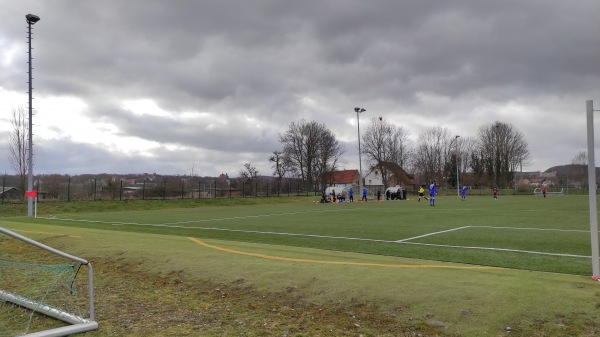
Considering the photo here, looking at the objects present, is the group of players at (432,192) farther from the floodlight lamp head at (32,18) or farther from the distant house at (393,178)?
the distant house at (393,178)

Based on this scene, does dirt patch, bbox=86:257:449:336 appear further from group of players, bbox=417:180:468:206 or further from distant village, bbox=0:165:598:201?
distant village, bbox=0:165:598:201

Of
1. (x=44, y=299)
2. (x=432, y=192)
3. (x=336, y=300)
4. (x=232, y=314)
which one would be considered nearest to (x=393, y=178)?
(x=432, y=192)

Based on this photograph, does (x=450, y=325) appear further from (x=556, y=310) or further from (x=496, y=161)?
(x=496, y=161)

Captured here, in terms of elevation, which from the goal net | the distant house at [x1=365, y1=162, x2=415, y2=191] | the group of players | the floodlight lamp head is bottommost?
the goal net

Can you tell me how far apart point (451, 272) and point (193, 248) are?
6.22m

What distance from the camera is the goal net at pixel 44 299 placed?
5.23 m

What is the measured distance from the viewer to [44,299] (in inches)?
268

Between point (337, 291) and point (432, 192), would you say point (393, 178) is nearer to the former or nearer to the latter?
point (432, 192)

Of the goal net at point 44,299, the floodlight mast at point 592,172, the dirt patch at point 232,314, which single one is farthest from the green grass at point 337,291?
the floodlight mast at point 592,172

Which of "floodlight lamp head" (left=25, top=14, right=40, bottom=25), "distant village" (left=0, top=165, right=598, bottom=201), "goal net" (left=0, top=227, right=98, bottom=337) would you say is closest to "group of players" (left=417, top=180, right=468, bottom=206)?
"distant village" (left=0, top=165, right=598, bottom=201)

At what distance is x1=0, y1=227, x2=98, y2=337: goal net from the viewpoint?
206 inches

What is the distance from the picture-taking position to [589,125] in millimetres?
6078

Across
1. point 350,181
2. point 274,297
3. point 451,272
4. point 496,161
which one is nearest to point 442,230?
point 451,272

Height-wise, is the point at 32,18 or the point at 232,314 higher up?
the point at 32,18
